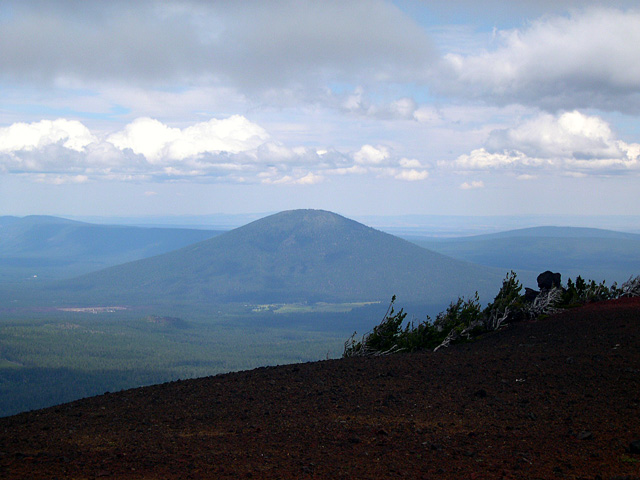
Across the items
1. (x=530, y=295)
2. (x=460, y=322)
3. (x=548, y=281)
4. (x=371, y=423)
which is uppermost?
(x=548, y=281)

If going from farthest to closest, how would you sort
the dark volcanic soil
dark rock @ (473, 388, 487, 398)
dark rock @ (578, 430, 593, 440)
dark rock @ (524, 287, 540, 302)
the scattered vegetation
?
dark rock @ (524, 287, 540, 302) < the scattered vegetation < dark rock @ (473, 388, 487, 398) < dark rock @ (578, 430, 593, 440) < the dark volcanic soil

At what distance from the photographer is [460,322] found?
19047 millimetres

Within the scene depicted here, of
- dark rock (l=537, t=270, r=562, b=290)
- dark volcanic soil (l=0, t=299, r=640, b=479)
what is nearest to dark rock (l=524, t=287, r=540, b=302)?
dark rock (l=537, t=270, r=562, b=290)

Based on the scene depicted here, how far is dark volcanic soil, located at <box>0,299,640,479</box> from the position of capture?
23.4ft

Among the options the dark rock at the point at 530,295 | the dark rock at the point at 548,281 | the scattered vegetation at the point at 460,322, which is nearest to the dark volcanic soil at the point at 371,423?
the scattered vegetation at the point at 460,322

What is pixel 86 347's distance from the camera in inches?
4309

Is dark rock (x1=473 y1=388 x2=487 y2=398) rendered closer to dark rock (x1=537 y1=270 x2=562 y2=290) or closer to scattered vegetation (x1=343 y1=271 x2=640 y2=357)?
scattered vegetation (x1=343 y1=271 x2=640 y2=357)

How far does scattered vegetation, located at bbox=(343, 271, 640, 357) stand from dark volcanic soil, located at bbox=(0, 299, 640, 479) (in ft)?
13.3

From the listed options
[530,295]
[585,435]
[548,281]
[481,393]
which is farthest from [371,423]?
[548,281]

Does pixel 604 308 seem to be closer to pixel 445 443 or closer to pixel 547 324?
pixel 547 324

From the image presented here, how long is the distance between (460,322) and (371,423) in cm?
1087

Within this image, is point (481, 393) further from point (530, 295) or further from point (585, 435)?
point (530, 295)

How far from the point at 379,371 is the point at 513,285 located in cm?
1089

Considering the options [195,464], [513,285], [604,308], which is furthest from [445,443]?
[513,285]
